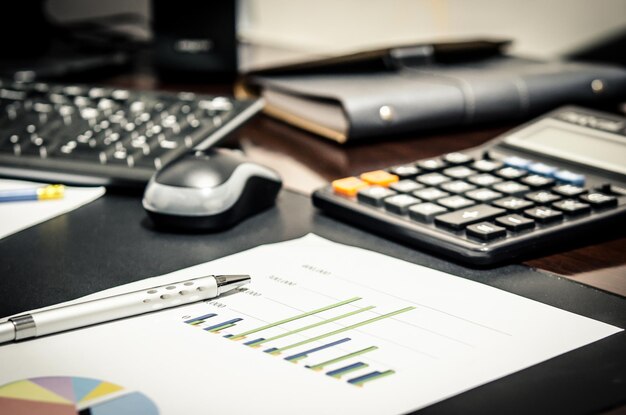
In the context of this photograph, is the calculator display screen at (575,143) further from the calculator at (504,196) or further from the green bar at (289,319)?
the green bar at (289,319)

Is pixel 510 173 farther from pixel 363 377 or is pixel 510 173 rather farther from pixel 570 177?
pixel 363 377

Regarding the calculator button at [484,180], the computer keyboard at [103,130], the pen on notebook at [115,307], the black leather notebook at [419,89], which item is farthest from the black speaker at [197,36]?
the pen on notebook at [115,307]

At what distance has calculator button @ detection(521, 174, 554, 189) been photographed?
0.62 metres

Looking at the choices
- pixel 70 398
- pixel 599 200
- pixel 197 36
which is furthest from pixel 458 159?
pixel 197 36

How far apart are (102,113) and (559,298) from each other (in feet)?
1.53

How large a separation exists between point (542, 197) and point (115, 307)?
293 millimetres

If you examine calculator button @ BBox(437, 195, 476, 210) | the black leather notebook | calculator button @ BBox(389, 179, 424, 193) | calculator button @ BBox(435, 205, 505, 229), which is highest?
the black leather notebook

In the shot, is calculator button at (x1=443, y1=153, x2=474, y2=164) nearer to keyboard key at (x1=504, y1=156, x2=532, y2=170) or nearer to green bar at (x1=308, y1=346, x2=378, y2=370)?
keyboard key at (x1=504, y1=156, x2=532, y2=170)

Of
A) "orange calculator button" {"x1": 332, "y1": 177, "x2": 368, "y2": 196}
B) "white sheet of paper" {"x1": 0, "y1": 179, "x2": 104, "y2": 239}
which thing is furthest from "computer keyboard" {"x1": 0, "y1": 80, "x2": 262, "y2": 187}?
"orange calculator button" {"x1": 332, "y1": 177, "x2": 368, "y2": 196}

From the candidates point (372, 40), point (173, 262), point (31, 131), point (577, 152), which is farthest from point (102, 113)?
point (372, 40)

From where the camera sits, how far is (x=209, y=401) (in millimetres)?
396

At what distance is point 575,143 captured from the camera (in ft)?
2.30

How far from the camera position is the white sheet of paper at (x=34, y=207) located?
629 millimetres

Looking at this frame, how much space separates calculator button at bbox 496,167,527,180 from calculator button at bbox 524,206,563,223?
0.07m
